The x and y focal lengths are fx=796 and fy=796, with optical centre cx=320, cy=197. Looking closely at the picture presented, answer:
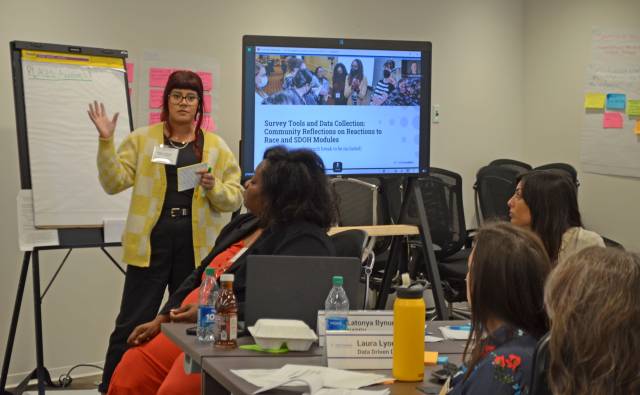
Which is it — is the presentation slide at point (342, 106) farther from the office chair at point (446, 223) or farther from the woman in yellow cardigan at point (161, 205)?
the office chair at point (446, 223)

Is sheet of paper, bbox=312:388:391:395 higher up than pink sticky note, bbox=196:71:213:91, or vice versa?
pink sticky note, bbox=196:71:213:91

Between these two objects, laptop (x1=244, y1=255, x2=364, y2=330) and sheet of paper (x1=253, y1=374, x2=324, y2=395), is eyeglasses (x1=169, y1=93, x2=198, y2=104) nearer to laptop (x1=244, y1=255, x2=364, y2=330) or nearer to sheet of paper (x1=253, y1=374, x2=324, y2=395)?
laptop (x1=244, y1=255, x2=364, y2=330)

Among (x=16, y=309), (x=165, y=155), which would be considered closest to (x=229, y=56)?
(x=165, y=155)

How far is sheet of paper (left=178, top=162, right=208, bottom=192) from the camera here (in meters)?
3.65

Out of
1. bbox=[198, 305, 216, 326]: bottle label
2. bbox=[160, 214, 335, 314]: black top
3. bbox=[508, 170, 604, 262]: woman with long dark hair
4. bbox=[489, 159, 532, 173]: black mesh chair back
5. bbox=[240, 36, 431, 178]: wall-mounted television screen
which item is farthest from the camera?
bbox=[489, 159, 532, 173]: black mesh chair back

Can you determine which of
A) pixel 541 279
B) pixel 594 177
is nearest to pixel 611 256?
pixel 541 279

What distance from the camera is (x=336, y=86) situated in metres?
3.36

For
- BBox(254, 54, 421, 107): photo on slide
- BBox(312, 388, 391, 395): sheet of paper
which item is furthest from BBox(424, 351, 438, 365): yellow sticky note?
BBox(254, 54, 421, 107): photo on slide

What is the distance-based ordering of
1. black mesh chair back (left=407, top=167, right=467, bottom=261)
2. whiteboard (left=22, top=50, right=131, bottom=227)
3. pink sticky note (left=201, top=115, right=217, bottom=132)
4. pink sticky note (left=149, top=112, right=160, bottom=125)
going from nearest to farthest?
whiteboard (left=22, top=50, right=131, bottom=227)
pink sticky note (left=149, top=112, right=160, bottom=125)
pink sticky note (left=201, top=115, right=217, bottom=132)
black mesh chair back (left=407, top=167, right=467, bottom=261)

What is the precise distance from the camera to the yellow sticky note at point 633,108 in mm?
5570

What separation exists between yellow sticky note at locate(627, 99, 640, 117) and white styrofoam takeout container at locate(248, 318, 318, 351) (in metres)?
4.21

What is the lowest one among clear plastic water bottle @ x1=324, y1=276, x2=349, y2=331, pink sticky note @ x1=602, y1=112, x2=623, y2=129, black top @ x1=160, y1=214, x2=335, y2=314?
clear plastic water bottle @ x1=324, y1=276, x2=349, y2=331

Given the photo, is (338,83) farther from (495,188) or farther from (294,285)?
(495,188)

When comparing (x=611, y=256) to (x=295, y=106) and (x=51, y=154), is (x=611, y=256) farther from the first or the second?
(x=51, y=154)
